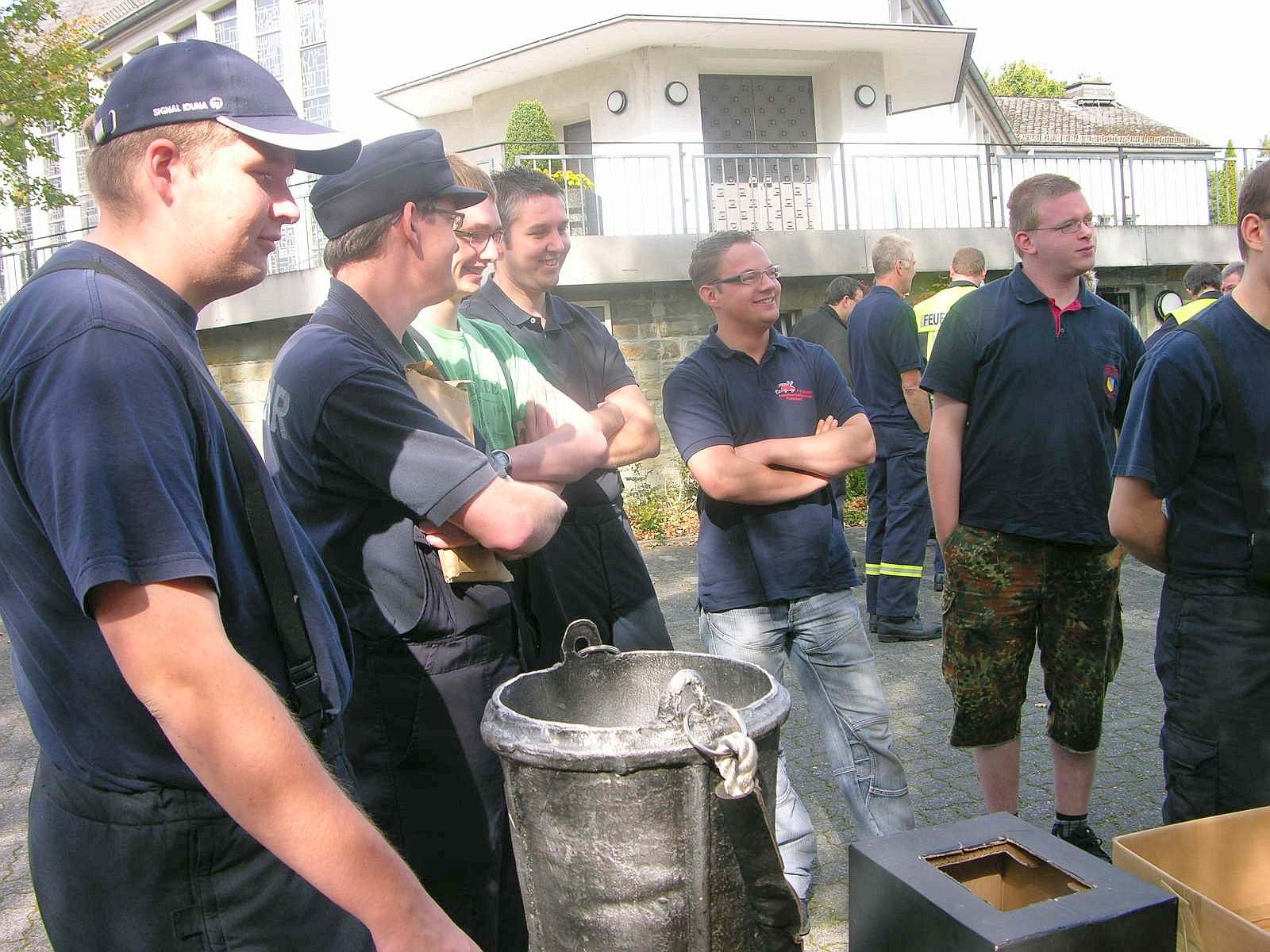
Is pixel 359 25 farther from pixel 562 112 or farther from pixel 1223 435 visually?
pixel 1223 435

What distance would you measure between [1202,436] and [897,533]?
14.0 feet

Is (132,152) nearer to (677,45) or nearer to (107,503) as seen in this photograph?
(107,503)

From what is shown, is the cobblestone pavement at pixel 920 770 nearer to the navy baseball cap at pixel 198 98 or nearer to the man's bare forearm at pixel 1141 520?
the man's bare forearm at pixel 1141 520

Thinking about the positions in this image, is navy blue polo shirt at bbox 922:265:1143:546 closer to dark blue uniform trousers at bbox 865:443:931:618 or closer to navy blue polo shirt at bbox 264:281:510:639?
navy blue polo shirt at bbox 264:281:510:639

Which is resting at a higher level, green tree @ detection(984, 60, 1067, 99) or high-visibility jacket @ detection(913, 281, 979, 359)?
green tree @ detection(984, 60, 1067, 99)

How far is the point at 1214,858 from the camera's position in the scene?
252 centimetres

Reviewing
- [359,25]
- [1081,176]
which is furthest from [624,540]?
[1081,176]

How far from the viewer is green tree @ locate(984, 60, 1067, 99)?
62594 mm

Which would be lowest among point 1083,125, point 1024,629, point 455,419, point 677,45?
point 1024,629

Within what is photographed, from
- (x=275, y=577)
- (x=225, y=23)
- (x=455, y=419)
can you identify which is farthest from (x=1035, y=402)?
(x=225, y=23)

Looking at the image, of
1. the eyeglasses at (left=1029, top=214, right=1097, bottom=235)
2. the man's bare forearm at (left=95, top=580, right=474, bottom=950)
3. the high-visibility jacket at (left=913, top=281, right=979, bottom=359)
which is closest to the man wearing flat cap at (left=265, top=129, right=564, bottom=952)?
the man's bare forearm at (left=95, top=580, right=474, bottom=950)

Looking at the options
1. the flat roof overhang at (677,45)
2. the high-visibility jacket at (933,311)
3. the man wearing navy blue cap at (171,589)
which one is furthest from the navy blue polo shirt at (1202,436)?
the flat roof overhang at (677,45)

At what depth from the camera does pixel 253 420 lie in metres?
16.0

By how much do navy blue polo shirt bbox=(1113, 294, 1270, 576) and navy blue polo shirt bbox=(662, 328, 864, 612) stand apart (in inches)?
40.2
